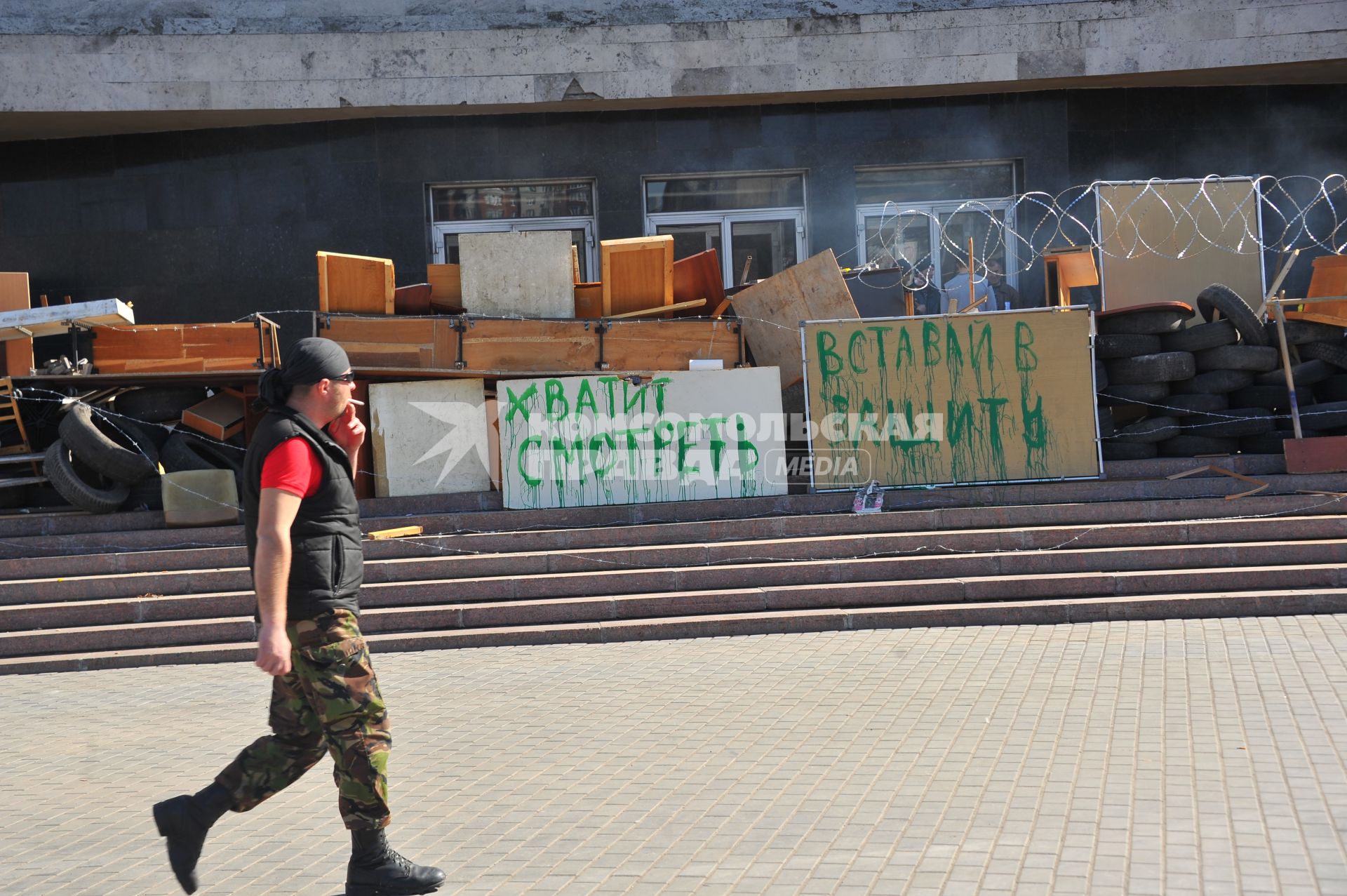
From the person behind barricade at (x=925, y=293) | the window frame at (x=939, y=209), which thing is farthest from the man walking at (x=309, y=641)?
the window frame at (x=939, y=209)

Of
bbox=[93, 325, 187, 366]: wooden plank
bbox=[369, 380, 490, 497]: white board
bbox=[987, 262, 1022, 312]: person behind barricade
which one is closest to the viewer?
bbox=[369, 380, 490, 497]: white board

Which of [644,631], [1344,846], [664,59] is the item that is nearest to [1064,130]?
[664,59]

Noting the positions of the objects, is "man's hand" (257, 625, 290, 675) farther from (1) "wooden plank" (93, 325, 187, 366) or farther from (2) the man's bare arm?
(1) "wooden plank" (93, 325, 187, 366)

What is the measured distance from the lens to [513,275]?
12.3m

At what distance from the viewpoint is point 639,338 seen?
39.2ft

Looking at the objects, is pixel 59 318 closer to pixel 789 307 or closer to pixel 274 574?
pixel 789 307

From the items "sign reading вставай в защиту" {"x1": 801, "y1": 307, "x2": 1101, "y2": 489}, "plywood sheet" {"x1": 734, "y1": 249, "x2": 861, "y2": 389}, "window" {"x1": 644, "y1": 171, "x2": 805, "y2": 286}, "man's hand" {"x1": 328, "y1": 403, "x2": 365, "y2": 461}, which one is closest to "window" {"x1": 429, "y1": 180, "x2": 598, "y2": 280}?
"window" {"x1": 644, "y1": 171, "x2": 805, "y2": 286}

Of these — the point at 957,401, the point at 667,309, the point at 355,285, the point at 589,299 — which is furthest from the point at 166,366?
the point at 957,401

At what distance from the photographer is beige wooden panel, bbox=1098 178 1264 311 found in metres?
14.6

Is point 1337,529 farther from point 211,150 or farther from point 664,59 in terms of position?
point 211,150

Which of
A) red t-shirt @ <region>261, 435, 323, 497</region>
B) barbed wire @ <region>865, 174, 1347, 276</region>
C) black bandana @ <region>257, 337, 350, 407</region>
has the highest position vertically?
barbed wire @ <region>865, 174, 1347, 276</region>

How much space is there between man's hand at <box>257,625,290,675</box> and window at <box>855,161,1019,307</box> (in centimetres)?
1356

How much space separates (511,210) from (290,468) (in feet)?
43.2

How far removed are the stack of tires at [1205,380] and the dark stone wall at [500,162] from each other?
4759mm
